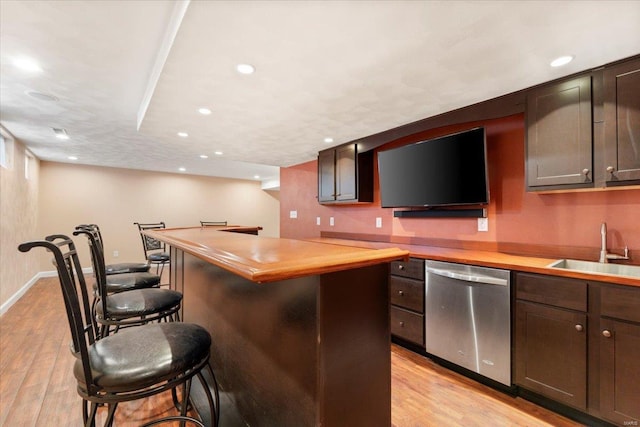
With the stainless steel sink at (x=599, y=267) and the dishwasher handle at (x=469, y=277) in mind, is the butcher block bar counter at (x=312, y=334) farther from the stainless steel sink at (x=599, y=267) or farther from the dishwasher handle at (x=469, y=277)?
the stainless steel sink at (x=599, y=267)

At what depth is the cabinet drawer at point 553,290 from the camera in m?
1.72

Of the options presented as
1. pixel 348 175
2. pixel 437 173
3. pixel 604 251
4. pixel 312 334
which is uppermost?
pixel 348 175

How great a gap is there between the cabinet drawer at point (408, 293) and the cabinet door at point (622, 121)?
1.48 metres

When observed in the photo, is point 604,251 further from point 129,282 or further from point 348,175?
point 129,282

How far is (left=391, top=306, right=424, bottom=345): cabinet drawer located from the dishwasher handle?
Result: 0.44 m

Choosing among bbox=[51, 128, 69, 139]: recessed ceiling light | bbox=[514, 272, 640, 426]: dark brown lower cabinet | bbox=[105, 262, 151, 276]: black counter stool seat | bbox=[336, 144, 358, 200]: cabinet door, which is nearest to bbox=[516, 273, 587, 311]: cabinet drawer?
bbox=[514, 272, 640, 426]: dark brown lower cabinet

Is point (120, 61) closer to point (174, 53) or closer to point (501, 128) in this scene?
point (174, 53)

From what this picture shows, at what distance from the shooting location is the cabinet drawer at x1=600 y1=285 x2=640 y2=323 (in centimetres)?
154

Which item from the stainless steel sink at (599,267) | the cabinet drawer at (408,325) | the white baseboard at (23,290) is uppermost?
the stainless steel sink at (599,267)

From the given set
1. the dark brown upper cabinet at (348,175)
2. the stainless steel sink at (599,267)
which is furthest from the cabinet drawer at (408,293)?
the dark brown upper cabinet at (348,175)

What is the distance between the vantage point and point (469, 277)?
218 cm

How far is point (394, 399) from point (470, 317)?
2.71ft

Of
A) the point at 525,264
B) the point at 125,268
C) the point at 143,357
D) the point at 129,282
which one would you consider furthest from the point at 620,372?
the point at 125,268

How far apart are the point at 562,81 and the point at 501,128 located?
0.61 meters
